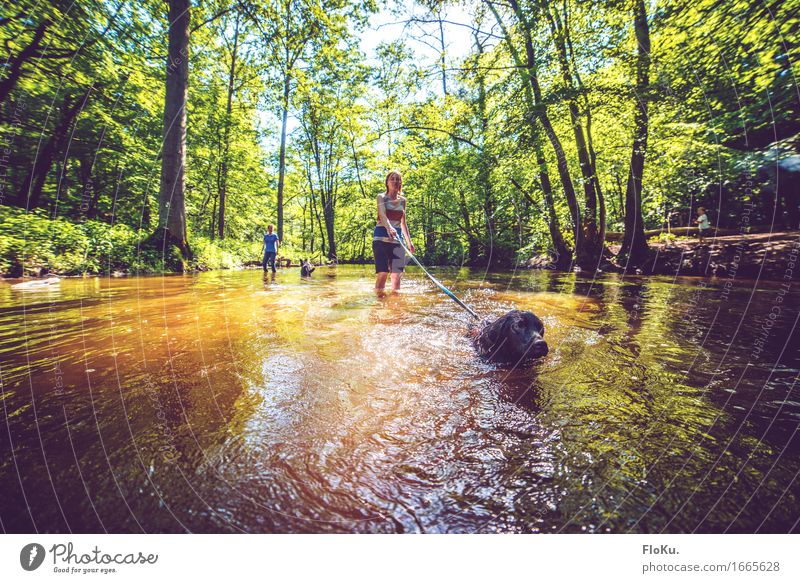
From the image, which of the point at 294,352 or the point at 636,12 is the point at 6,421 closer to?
the point at 294,352

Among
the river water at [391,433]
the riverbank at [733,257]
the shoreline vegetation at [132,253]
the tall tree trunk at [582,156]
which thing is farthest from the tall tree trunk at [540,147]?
the river water at [391,433]

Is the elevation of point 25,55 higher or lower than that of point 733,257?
higher

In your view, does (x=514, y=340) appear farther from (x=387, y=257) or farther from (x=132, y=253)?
(x=132, y=253)

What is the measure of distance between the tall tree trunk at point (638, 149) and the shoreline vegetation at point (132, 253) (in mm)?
641

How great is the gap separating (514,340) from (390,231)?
4.34 m

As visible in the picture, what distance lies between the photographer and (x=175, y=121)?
38.2 feet

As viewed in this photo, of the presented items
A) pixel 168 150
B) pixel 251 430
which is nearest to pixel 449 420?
pixel 251 430

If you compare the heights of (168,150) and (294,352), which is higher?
(168,150)

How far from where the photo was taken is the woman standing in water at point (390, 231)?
7035 mm

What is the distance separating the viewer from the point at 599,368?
2717mm

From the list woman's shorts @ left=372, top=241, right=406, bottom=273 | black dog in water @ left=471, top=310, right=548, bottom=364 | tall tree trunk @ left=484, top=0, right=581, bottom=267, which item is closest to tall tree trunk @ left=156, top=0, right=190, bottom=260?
woman's shorts @ left=372, top=241, right=406, bottom=273

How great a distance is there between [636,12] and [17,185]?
22.2 meters

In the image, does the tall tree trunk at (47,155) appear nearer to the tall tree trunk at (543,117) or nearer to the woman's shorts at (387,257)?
the woman's shorts at (387,257)

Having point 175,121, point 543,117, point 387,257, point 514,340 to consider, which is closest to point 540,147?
point 543,117
